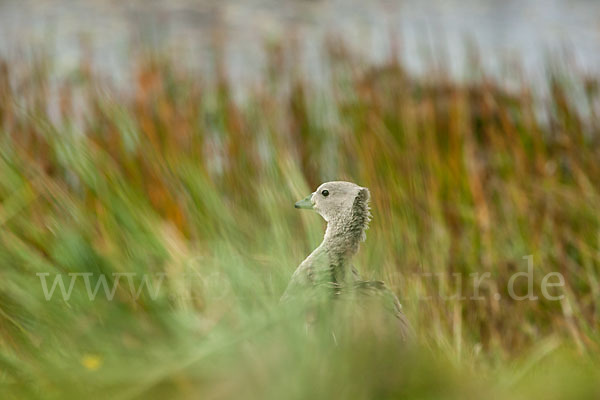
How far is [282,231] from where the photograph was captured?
1145 millimetres

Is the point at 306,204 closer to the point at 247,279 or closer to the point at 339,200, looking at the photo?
the point at 339,200

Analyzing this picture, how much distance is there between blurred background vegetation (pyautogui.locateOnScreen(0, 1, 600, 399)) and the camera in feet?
3.03

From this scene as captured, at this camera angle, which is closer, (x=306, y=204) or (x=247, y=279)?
(x=247, y=279)

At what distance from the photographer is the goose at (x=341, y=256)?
989mm

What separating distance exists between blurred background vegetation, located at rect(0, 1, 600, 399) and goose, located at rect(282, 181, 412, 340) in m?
0.06

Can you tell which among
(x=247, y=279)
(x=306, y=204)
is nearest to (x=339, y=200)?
(x=306, y=204)

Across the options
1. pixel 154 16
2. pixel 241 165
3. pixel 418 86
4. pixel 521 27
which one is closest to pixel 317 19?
pixel 154 16

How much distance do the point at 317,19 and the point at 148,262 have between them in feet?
21.3

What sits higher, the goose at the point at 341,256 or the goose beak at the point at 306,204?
the goose beak at the point at 306,204

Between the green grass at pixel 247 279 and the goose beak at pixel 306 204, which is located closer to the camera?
the green grass at pixel 247 279

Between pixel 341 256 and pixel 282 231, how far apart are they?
0.40ft

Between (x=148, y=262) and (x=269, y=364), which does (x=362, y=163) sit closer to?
(x=148, y=262)

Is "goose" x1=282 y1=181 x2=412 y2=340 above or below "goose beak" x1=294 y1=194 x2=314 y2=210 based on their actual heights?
below

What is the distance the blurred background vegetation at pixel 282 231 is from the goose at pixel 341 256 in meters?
0.06
